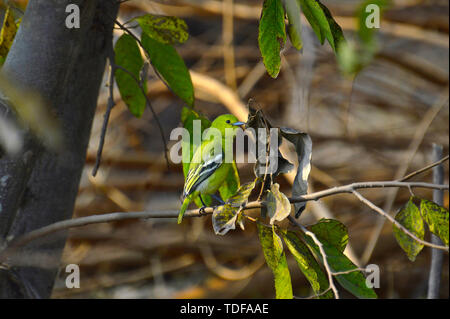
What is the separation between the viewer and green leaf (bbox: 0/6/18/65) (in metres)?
0.96

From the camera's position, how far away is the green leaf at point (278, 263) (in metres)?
0.67

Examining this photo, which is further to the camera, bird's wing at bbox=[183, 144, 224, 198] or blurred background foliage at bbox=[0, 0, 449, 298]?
blurred background foliage at bbox=[0, 0, 449, 298]

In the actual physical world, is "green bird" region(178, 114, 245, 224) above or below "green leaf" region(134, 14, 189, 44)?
below

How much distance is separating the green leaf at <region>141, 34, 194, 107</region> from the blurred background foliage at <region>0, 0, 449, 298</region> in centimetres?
99

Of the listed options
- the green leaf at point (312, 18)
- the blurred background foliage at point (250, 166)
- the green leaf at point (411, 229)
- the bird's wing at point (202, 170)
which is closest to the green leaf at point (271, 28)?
the green leaf at point (312, 18)

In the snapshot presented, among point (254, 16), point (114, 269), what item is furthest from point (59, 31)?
point (114, 269)

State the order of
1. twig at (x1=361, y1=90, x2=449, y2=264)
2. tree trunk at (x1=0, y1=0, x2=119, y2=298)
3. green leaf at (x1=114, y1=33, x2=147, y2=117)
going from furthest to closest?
twig at (x1=361, y1=90, x2=449, y2=264)
green leaf at (x1=114, y1=33, x2=147, y2=117)
tree trunk at (x1=0, y1=0, x2=119, y2=298)

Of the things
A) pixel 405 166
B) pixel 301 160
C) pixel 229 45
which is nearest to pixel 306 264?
pixel 301 160

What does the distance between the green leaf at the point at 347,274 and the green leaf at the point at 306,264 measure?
2cm

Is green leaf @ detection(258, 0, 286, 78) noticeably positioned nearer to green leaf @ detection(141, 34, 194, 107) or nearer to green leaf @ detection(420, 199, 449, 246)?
green leaf @ detection(420, 199, 449, 246)

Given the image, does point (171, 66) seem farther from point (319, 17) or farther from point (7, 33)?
point (319, 17)

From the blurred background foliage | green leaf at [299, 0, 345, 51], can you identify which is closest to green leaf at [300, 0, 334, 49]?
green leaf at [299, 0, 345, 51]
